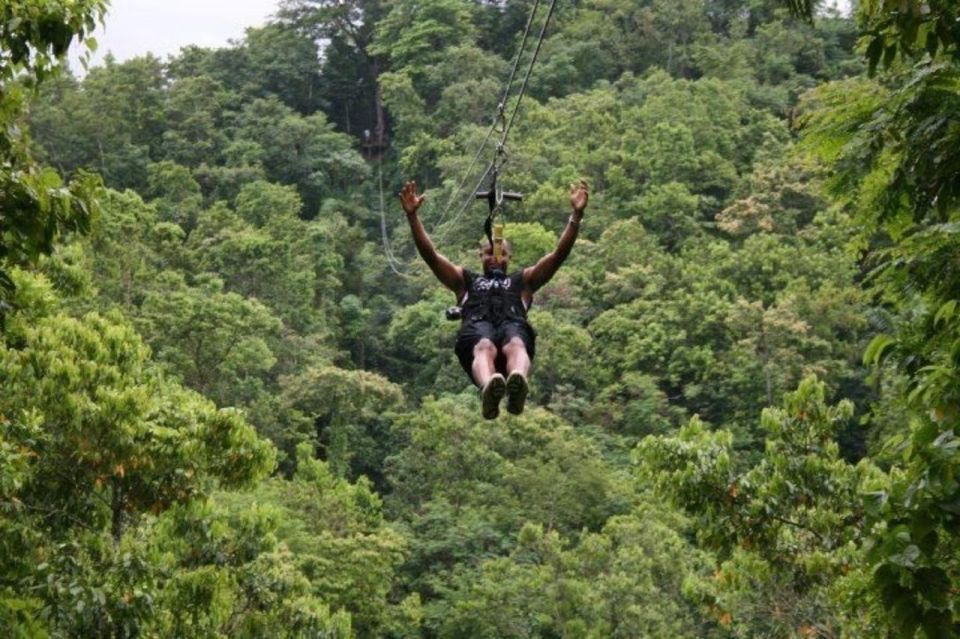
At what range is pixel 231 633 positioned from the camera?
10.3 meters

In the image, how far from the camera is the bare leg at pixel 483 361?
5.69m

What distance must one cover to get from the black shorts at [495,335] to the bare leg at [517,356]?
0.03 m

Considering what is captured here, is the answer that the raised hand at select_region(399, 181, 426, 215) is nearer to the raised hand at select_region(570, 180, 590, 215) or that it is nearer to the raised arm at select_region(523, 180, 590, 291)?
the raised arm at select_region(523, 180, 590, 291)

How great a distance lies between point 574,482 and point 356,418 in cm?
677

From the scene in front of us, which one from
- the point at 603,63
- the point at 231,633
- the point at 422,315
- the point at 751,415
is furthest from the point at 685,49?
the point at 231,633

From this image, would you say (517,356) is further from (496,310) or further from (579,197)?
(579,197)

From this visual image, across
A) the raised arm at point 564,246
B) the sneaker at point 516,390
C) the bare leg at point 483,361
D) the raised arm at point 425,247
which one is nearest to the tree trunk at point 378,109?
the raised arm at point 425,247

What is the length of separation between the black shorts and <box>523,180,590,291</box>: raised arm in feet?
0.90

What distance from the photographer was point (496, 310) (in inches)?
238

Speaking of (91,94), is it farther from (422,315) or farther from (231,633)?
(231,633)

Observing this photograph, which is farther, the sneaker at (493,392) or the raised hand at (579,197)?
the raised hand at (579,197)

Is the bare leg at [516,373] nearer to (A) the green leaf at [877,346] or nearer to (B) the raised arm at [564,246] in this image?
(B) the raised arm at [564,246]

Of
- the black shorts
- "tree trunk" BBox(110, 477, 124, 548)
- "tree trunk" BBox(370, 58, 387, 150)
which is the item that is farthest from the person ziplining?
"tree trunk" BBox(370, 58, 387, 150)

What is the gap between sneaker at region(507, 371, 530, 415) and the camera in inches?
219
